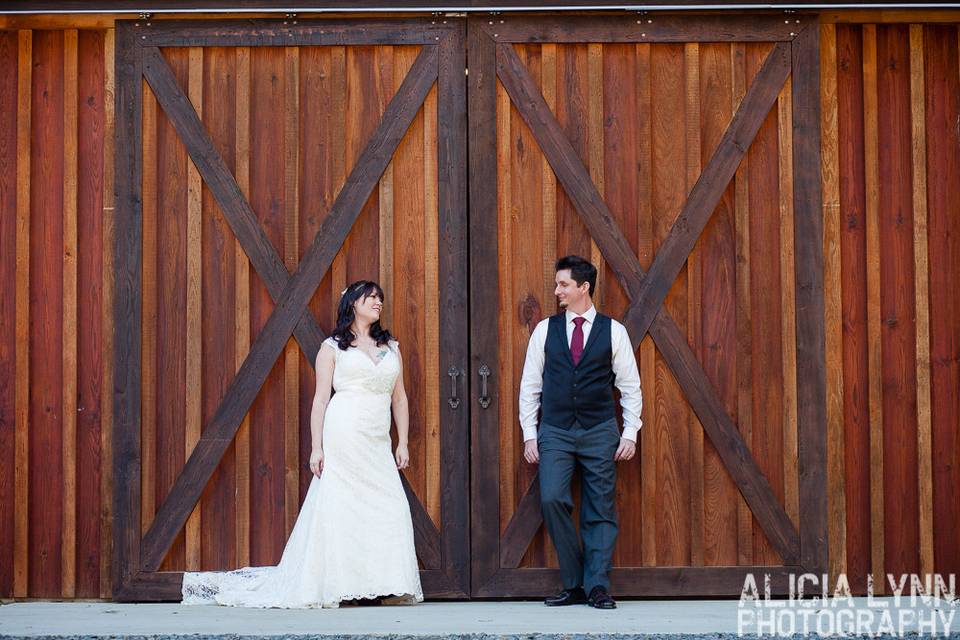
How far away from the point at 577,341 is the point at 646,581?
140cm

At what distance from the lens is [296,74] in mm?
6348

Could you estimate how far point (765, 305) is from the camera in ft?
20.6

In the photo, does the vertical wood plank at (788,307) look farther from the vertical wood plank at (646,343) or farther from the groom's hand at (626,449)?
the groom's hand at (626,449)

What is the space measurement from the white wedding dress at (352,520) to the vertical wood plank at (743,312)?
5.99 feet

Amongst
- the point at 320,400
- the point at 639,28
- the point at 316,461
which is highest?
the point at 639,28

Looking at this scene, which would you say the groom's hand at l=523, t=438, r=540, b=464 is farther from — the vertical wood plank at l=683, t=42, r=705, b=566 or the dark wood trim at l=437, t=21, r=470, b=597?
the vertical wood plank at l=683, t=42, r=705, b=566

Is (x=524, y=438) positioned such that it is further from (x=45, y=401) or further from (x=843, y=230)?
(x=45, y=401)

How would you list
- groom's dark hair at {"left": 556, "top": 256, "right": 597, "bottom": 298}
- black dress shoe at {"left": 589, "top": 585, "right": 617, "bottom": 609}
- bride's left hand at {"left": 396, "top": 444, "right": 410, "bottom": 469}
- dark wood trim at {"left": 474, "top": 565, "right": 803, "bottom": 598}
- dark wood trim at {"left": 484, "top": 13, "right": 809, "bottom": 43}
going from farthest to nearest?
1. dark wood trim at {"left": 484, "top": 13, "right": 809, "bottom": 43}
2. dark wood trim at {"left": 474, "top": 565, "right": 803, "bottom": 598}
3. bride's left hand at {"left": 396, "top": 444, "right": 410, "bottom": 469}
4. groom's dark hair at {"left": 556, "top": 256, "right": 597, "bottom": 298}
5. black dress shoe at {"left": 589, "top": 585, "right": 617, "bottom": 609}

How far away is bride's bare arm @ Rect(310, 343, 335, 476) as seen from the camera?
6.00 meters

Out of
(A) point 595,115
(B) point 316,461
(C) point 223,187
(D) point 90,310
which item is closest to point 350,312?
(B) point 316,461

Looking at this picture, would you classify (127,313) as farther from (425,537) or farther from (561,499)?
(561,499)

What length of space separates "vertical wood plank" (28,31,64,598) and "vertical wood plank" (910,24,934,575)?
190 inches

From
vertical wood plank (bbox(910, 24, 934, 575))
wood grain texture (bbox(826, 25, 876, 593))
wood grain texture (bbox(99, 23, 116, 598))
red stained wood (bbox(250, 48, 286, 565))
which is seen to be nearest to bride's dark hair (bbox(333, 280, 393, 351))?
red stained wood (bbox(250, 48, 286, 565))

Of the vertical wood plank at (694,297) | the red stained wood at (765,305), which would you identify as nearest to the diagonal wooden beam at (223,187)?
the vertical wood plank at (694,297)
